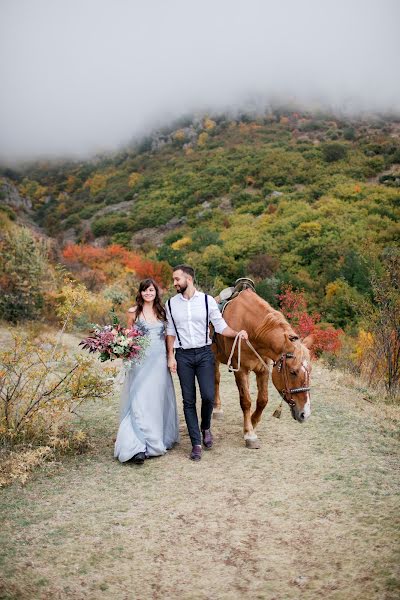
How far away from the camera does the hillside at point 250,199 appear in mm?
32219

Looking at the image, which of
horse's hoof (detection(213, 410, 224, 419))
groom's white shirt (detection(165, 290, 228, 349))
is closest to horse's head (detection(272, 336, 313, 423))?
groom's white shirt (detection(165, 290, 228, 349))

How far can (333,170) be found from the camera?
45156 mm

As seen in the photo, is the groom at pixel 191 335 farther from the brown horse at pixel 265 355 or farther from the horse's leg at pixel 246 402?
the horse's leg at pixel 246 402

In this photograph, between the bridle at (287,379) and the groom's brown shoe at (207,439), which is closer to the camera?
the bridle at (287,379)

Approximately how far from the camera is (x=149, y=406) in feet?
16.2

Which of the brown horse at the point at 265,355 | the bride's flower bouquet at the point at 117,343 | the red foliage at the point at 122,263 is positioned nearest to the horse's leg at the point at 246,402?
the brown horse at the point at 265,355

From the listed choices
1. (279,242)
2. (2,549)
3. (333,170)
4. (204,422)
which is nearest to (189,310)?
(204,422)

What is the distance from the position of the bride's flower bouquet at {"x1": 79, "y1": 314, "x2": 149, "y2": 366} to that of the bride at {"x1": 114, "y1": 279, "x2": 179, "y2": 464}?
20 centimetres

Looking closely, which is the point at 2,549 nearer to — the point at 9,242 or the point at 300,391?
the point at 300,391

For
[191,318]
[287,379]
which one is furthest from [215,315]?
[287,379]

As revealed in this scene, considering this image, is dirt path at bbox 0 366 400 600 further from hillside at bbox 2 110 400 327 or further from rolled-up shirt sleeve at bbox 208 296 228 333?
hillside at bbox 2 110 400 327

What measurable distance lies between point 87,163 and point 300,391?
71.4 meters

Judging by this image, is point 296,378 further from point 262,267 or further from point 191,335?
point 262,267

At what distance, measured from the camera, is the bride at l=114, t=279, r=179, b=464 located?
4859 mm
